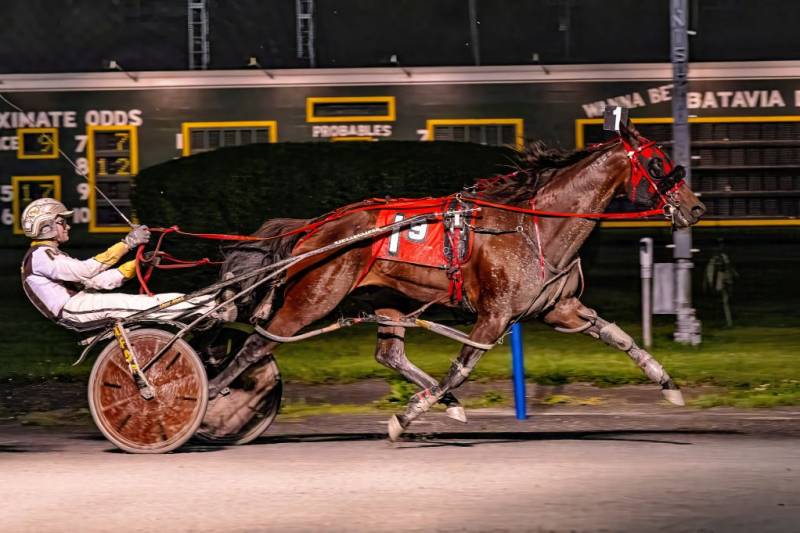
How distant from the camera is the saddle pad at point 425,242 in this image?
9656 millimetres

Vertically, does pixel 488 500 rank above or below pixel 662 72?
below

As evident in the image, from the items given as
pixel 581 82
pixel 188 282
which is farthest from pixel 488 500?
pixel 581 82

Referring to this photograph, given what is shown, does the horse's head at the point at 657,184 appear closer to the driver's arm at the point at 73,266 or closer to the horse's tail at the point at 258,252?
the horse's tail at the point at 258,252

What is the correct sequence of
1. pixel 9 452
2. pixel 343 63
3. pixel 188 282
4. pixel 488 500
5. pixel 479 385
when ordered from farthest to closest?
pixel 343 63
pixel 188 282
pixel 479 385
pixel 9 452
pixel 488 500

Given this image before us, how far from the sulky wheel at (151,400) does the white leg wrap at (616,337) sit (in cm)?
282

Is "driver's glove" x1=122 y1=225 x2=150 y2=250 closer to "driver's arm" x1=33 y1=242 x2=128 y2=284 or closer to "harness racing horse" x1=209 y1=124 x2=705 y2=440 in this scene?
"driver's arm" x1=33 y1=242 x2=128 y2=284

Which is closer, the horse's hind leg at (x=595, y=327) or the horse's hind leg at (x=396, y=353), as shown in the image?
the horse's hind leg at (x=595, y=327)

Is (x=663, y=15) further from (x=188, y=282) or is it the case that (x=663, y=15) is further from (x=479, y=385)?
(x=479, y=385)

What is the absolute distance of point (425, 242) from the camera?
9719 millimetres

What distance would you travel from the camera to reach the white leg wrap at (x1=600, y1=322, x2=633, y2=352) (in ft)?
32.3

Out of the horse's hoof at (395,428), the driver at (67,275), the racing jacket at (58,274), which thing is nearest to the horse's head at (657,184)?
the horse's hoof at (395,428)

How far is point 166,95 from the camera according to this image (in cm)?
2230

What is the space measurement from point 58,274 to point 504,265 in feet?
9.78

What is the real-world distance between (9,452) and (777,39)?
18.6 metres
